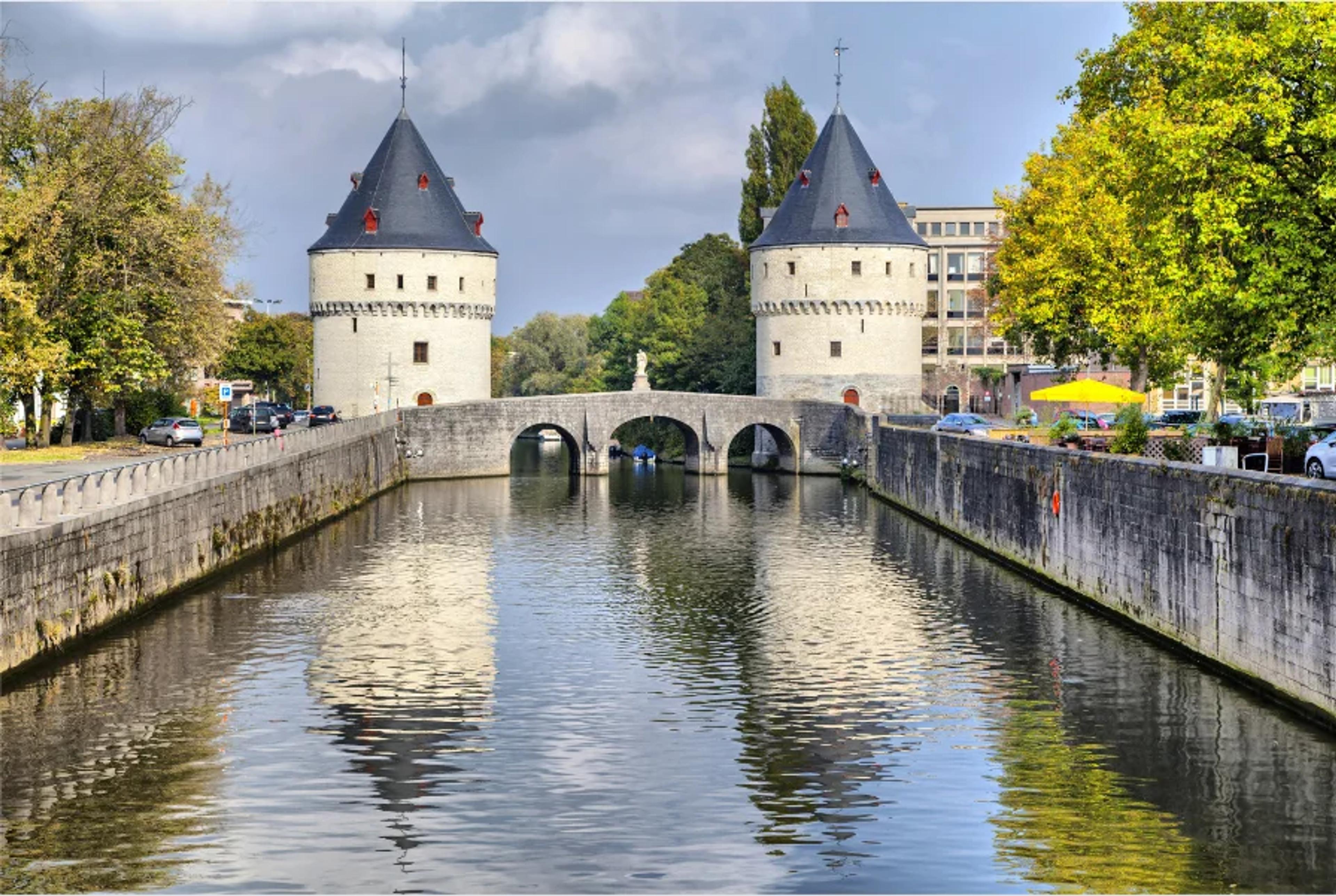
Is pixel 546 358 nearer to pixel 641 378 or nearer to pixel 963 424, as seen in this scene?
pixel 641 378

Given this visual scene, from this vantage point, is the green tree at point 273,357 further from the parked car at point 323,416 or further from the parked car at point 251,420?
the parked car at point 323,416

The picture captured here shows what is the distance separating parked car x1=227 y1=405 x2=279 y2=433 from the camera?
271 feet

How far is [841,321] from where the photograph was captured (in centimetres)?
8688

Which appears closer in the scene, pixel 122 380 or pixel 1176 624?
pixel 1176 624

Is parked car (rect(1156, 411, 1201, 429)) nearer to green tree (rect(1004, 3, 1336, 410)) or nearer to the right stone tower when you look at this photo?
green tree (rect(1004, 3, 1336, 410))

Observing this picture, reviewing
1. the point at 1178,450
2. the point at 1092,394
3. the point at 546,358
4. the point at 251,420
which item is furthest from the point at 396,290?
the point at 546,358

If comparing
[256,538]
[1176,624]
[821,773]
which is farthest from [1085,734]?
[256,538]

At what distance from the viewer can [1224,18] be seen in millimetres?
37406

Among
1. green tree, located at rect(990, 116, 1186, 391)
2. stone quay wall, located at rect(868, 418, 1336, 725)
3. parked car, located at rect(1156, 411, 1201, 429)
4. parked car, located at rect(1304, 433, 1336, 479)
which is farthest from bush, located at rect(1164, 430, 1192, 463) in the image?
parked car, located at rect(1156, 411, 1201, 429)

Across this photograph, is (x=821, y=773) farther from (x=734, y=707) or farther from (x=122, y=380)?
(x=122, y=380)

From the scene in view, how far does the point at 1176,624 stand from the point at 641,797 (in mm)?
12494

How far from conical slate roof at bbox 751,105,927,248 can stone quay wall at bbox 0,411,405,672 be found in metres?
38.8

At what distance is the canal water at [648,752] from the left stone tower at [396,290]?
46.5 m

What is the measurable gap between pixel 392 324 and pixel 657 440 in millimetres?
24143
